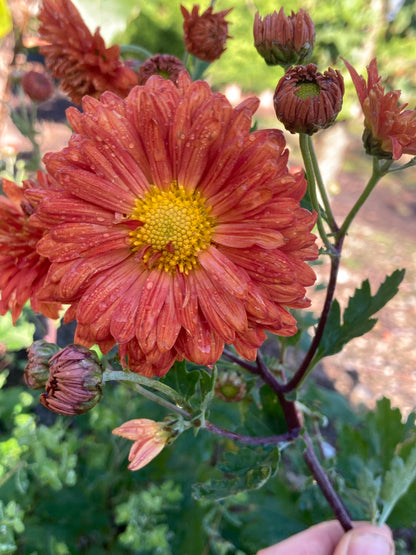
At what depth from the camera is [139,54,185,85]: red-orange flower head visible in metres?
0.83

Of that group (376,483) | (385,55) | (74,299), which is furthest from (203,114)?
(385,55)

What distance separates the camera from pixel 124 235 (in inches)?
28.7

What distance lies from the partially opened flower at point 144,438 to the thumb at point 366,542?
1.47 ft

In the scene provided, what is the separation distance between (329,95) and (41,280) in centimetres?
54

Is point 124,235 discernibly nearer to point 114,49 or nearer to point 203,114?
point 203,114

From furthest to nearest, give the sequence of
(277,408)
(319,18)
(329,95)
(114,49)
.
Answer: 1. (319,18)
2. (277,408)
3. (114,49)
4. (329,95)

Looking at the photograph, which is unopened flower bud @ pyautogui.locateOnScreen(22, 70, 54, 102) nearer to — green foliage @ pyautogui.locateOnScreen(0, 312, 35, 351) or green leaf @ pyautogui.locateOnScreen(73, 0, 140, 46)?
green leaf @ pyautogui.locateOnScreen(73, 0, 140, 46)

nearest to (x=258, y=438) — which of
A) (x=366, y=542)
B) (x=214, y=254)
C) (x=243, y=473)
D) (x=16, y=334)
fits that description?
(x=243, y=473)

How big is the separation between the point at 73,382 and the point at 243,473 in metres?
0.41

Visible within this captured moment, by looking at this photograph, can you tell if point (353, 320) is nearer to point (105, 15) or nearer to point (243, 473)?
point (243, 473)

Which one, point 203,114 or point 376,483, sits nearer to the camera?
point 203,114

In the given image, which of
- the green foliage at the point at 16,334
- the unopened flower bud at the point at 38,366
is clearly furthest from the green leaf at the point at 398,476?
the green foliage at the point at 16,334

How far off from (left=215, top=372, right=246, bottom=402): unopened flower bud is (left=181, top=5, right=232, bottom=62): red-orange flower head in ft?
2.20

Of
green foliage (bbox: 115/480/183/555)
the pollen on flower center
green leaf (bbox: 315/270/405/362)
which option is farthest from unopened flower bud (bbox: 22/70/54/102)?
green foliage (bbox: 115/480/183/555)
